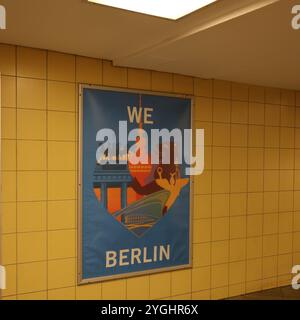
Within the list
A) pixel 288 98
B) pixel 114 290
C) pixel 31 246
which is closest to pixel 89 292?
pixel 114 290

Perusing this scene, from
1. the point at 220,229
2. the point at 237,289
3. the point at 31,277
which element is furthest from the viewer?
the point at 237,289

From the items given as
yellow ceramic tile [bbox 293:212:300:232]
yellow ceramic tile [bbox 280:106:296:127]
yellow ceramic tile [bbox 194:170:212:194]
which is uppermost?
yellow ceramic tile [bbox 280:106:296:127]

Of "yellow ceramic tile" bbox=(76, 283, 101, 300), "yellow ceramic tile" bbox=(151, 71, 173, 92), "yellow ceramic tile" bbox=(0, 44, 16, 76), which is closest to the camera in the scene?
"yellow ceramic tile" bbox=(0, 44, 16, 76)

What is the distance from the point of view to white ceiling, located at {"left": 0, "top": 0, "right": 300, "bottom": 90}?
1771 mm

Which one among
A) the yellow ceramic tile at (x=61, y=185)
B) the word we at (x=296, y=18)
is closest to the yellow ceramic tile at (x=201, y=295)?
the yellow ceramic tile at (x=61, y=185)

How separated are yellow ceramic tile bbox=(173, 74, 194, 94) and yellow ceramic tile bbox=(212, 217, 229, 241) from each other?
1.21 m

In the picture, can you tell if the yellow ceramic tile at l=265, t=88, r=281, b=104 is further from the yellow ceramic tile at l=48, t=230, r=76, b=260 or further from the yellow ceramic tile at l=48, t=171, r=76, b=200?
the yellow ceramic tile at l=48, t=230, r=76, b=260

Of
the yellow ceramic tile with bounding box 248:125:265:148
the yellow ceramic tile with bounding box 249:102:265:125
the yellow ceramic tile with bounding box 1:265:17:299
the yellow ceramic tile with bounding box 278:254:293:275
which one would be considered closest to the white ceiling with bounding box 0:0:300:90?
the yellow ceramic tile with bounding box 249:102:265:125

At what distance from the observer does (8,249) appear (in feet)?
7.96

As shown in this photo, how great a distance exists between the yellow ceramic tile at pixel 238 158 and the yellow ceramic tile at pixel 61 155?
153 centimetres

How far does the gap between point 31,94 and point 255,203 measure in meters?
2.33

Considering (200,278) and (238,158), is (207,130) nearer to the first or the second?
(238,158)

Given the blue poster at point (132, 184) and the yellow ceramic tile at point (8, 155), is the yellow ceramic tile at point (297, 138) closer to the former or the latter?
the blue poster at point (132, 184)

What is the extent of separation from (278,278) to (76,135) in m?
2.58
